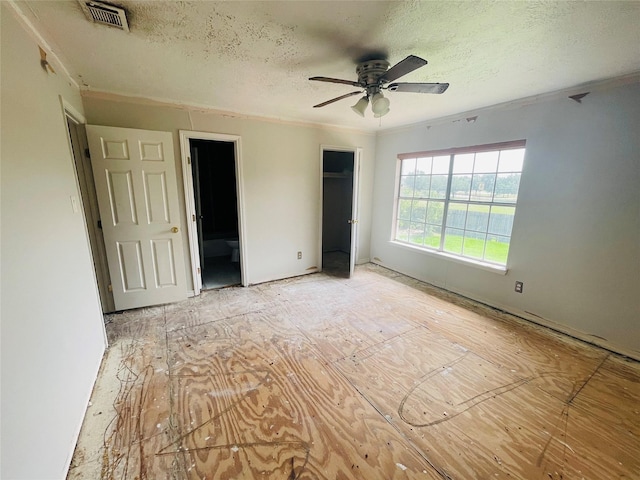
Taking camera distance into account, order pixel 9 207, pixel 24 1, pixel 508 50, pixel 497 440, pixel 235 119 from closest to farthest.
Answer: pixel 9 207 < pixel 24 1 < pixel 497 440 < pixel 508 50 < pixel 235 119

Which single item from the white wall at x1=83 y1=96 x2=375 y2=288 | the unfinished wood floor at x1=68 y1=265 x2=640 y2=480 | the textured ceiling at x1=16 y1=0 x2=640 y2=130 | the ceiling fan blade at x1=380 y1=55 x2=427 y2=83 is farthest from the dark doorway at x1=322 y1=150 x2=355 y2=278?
the ceiling fan blade at x1=380 y1=55 x2=427 y2=83

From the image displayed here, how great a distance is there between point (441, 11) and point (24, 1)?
216 centimetres

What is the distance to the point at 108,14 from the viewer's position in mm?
1383

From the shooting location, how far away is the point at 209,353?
219cm

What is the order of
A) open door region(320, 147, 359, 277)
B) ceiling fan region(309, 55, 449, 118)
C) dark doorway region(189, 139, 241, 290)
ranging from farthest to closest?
open door region(320, 147, 359, 277) < dark doorway region(189, 139, 241, 290) < ceiling fan region(309, 55, 449, 118)

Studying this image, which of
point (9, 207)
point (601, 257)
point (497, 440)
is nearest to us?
point (9, 207)

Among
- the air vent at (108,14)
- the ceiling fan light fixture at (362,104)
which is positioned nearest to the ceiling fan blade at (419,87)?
the ceiling fan light fixture at (362,104)

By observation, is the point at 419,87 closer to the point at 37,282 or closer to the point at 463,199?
the point at 463,199

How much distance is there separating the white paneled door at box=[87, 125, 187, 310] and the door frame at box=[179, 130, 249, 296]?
0.14 metres

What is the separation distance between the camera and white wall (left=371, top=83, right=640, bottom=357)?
84.7 inches

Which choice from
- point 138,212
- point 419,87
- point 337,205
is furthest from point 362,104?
point 337,205

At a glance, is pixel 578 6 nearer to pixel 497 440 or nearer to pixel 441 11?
pixel 441 11

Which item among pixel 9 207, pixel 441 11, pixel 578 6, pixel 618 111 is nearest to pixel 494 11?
pixel 441 11

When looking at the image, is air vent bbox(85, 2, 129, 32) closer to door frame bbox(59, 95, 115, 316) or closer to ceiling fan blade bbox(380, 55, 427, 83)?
door frame bbox(59, 95, 115, 316)
